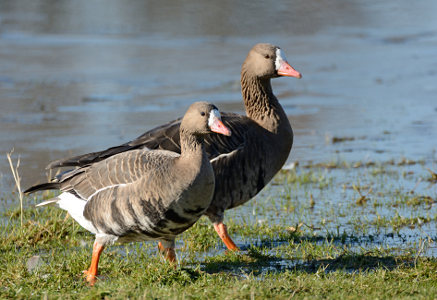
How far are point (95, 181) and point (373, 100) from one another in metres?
9.58

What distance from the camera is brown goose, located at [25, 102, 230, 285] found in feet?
20.2

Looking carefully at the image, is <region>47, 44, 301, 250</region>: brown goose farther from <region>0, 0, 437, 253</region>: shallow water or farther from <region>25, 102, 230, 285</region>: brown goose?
<region>0, 0, 437, 253</region>: shallow water

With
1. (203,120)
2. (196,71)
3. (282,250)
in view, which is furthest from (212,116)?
(196,71)

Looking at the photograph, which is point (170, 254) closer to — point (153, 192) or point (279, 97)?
point (153, 192)

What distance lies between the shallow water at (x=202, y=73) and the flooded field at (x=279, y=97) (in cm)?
5

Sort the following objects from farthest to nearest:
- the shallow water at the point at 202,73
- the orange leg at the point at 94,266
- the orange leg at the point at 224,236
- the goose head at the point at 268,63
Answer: the shallow water at the point at 202,73 < the goose head at the point at 268,63 < the orange leg at the point at 224,236 < the orange leg at the point at 94,266

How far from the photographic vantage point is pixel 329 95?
1572cm

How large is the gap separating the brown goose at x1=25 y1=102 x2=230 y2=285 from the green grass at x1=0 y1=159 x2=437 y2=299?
0.33 m

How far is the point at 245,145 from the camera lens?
7656 mm

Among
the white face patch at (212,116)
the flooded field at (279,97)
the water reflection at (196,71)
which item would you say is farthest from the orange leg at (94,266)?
the water reflection at (196,71)

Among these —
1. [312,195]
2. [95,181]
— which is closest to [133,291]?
[95,181]

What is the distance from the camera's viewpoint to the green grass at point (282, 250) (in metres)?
5.66

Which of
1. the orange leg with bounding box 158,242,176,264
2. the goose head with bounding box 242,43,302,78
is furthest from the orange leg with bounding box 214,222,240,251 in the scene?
the goose head with bounding box 242,43,302,78

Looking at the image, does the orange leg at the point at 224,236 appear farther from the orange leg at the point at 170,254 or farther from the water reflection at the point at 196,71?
the water reflection at the point at 196,71
